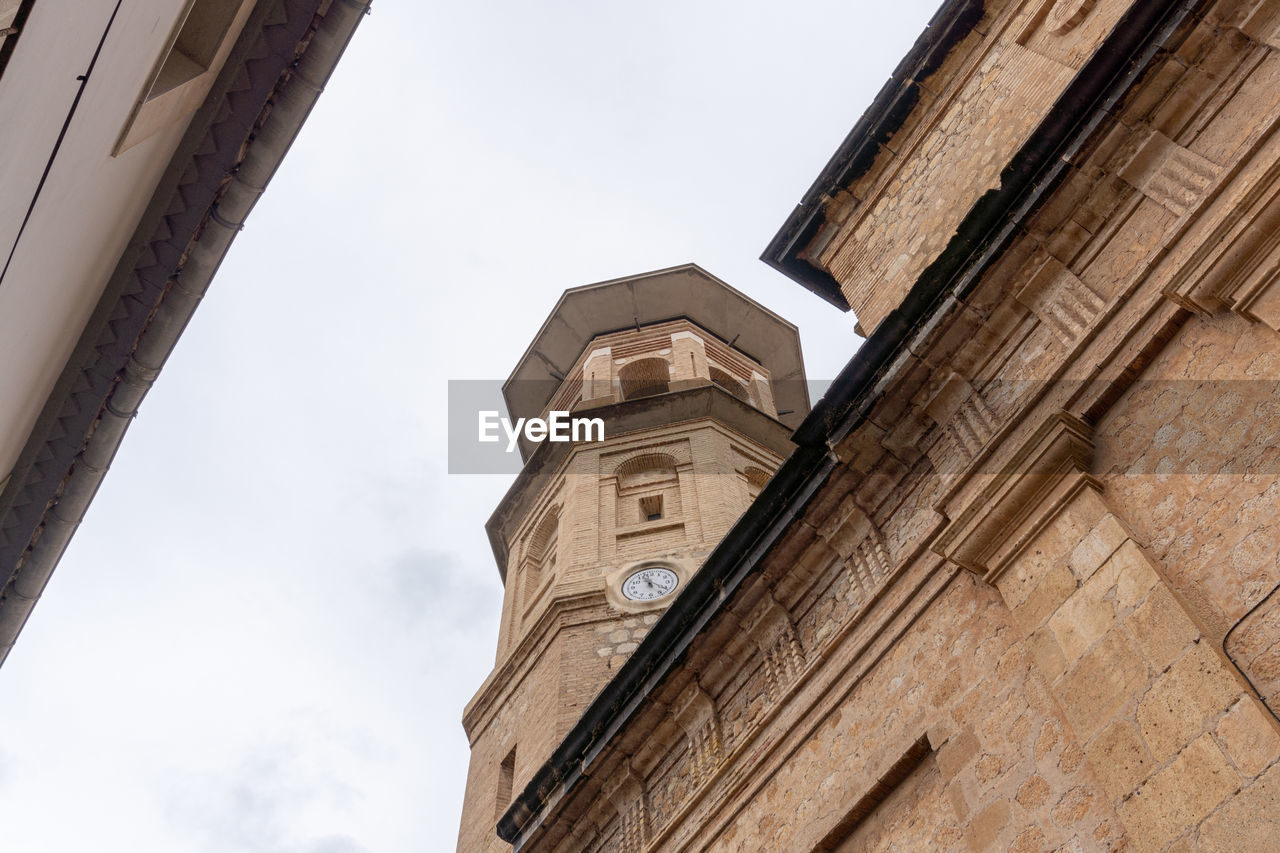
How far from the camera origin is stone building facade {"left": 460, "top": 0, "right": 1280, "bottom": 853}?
16.9 feet

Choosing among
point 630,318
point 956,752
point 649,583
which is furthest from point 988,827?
point 630,318

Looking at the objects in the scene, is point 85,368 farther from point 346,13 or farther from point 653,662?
point 653,662

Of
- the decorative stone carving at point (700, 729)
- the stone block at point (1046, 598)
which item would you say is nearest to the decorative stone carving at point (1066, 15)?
the stone block at point (1046, 598)

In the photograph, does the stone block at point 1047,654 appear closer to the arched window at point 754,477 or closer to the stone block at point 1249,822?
the stone block at point 1249,822

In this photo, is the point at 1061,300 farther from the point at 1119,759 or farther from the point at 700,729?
the point at 700,729

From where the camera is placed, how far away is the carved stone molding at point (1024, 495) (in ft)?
20.5

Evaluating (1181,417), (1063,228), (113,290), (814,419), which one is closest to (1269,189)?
(1181,417)

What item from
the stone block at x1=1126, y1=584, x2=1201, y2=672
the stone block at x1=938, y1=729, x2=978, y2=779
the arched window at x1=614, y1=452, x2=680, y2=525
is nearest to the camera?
the stone block at x1=1126, y1=584, x2=1201, y2=672

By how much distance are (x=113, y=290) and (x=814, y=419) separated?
18.2 feet

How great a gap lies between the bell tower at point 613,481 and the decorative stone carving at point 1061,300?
27.2 feet

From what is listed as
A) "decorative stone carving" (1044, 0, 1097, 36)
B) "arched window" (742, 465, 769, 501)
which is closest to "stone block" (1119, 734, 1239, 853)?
"decorative stone carving" (1044, 0, 1097, 36)

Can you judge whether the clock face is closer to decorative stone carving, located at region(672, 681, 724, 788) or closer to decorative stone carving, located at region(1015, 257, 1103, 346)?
decorative stone carving, located at region(672, 681, 724, 788)

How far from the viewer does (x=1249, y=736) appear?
4.57 metres

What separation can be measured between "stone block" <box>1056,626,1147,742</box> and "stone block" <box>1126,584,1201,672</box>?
0.20 feet
